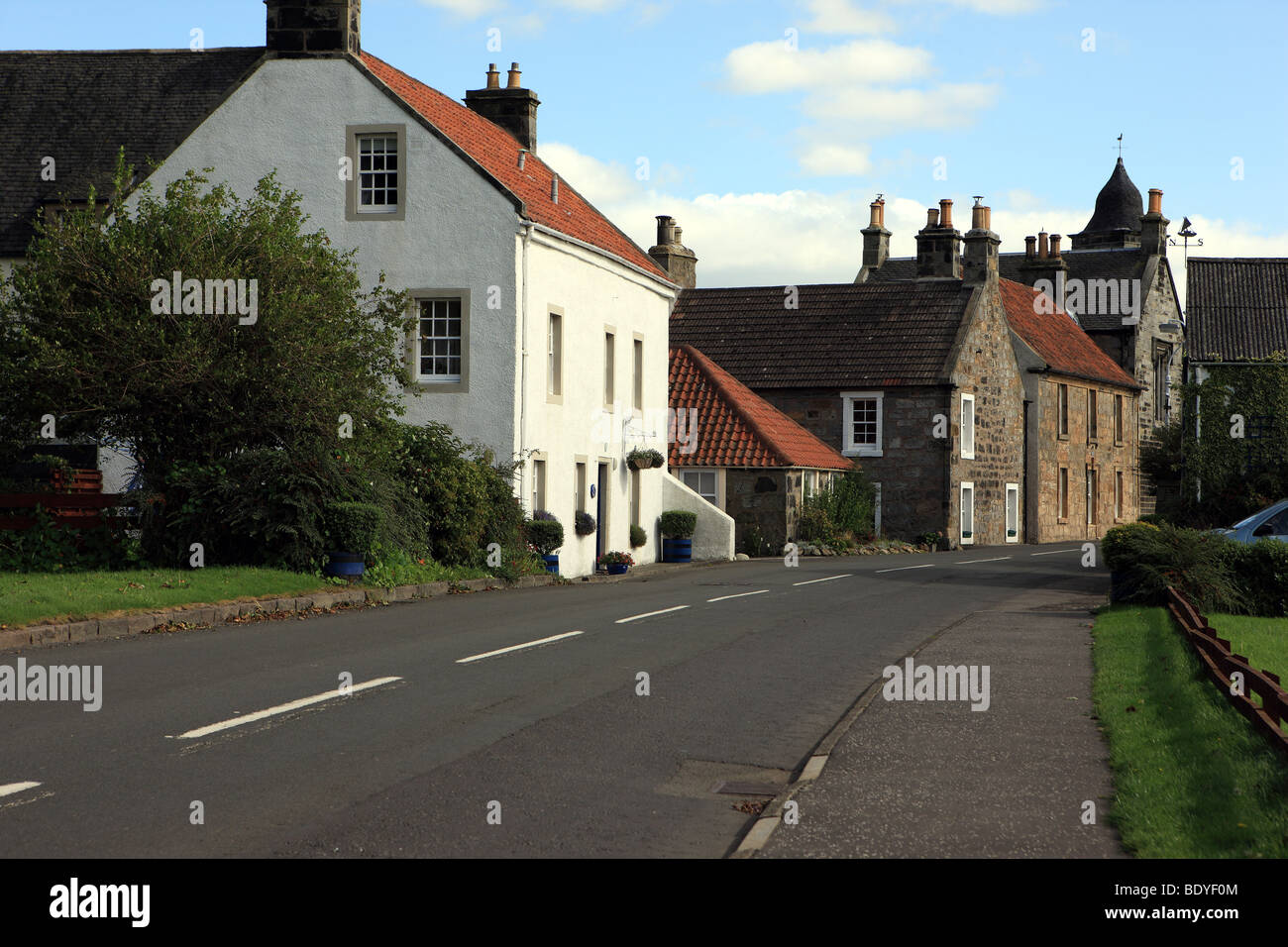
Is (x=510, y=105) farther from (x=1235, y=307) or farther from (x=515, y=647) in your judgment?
(x=515, y=647)

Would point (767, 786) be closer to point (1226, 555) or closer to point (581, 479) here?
point (1226, 555)

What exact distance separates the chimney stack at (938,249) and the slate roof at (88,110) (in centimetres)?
2336

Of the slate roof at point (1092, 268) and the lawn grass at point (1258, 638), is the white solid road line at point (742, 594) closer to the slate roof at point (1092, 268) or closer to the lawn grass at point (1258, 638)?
the lawn grass at point (1258, 638)

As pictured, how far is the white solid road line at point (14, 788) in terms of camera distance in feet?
24.1

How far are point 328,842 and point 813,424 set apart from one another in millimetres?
39293

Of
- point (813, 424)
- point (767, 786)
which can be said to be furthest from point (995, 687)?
point (813, 424)

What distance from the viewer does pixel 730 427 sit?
39188mm

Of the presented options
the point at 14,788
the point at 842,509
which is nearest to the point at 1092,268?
the point at 842,509

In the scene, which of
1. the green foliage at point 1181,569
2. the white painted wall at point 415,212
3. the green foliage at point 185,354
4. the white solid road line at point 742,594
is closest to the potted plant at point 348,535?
the green foliage at point 185,354

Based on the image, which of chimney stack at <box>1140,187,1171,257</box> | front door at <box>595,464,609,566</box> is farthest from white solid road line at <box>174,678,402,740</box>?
chimney stack at <box>1140,187,1171,257</box>

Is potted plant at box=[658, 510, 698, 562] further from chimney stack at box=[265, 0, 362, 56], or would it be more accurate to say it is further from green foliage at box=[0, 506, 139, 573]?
green foliage at box=[0, 506, 139, 573]

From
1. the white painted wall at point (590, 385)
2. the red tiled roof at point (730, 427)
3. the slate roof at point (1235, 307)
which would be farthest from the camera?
the red tiled roof at point (730, 427)

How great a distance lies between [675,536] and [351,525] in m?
15.6
